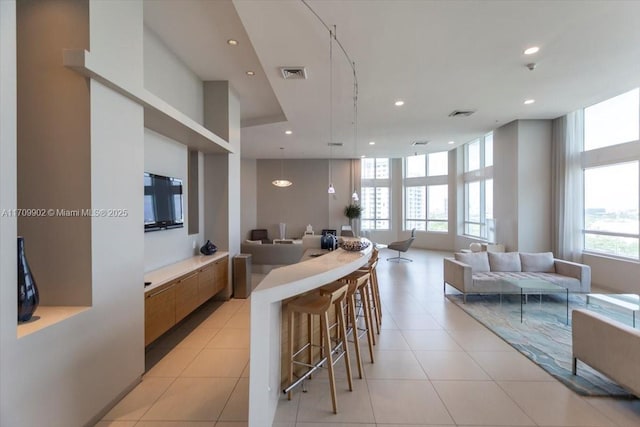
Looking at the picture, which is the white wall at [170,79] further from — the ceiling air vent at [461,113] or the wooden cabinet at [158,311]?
the ceiling air vent at [461,113]

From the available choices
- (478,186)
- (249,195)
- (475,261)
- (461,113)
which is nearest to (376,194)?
(478,186)

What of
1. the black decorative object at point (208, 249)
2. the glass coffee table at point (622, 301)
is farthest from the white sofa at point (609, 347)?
the black decorative object at point (208, 249)

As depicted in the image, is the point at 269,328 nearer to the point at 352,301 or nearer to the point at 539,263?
the point at 352,301

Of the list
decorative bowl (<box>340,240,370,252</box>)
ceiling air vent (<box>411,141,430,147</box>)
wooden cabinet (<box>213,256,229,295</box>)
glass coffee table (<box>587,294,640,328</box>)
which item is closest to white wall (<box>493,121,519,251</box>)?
ceiling air vent (<box>411,141,430,147</box>)

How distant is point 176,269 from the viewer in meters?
3.78

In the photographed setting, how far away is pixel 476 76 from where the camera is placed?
15.0 feet

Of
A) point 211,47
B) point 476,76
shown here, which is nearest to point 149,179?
point 211,47

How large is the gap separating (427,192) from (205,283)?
9.69m

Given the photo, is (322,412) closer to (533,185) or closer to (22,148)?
(22,148)

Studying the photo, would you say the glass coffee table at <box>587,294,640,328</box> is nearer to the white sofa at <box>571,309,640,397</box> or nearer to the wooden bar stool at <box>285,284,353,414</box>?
the white sofa at <box>571,309,640,397</box>

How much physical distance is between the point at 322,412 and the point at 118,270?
1.99 m

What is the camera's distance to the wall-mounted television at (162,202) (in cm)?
360

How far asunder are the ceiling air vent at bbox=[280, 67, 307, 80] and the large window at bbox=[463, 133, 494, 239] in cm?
644

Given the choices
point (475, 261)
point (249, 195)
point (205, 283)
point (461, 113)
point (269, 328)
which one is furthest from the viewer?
point (249, 195)
